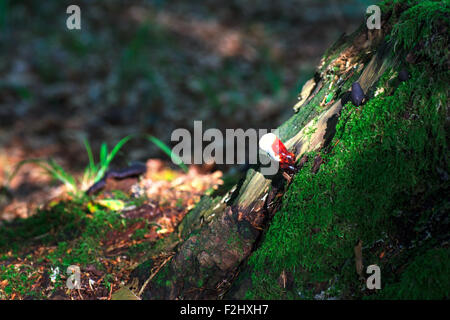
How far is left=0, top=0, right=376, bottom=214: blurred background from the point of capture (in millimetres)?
5914

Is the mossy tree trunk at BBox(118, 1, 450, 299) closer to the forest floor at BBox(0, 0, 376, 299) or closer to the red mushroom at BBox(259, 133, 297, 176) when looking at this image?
the red mushroom at BBox(259, 133, 297, 176)

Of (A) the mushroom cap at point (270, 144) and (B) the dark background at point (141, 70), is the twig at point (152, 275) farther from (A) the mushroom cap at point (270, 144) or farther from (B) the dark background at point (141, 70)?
(B) the dark background at point (141, 70)

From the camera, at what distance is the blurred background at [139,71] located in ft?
19.4

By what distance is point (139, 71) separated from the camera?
22.6 feet

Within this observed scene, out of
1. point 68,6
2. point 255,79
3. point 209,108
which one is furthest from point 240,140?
point 68,6

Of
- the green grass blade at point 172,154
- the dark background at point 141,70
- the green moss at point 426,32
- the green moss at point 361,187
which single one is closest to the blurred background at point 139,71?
the dark background at point 141,70

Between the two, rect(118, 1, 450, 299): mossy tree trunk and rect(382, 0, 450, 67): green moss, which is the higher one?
rect(382, 0, 450, 67): green moss

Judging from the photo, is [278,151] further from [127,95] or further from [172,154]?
[127,95]
